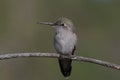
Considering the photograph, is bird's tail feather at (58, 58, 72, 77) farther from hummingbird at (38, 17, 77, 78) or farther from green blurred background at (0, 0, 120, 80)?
green blurred background at (0, 0, 120, 80)

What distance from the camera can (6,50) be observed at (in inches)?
664

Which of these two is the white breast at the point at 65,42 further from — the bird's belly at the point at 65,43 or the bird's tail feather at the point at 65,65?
the bird's tail feather at the point at 65,65

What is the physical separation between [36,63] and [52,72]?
2.61 feet

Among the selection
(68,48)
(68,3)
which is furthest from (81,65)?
(68,48)

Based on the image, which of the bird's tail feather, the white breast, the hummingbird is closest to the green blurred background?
the bird's tail feather

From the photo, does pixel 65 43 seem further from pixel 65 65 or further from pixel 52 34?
pixel 52 34

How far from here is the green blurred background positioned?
54.3 feet

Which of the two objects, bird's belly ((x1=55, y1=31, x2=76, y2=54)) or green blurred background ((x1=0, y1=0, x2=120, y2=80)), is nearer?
bird's belly ((x1=55, y1=31, x2=76, y2=54))

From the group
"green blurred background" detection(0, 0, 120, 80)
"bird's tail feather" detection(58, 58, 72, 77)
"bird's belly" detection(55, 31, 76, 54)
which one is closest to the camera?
"bird's belly" detection(55, 31, 76, 54)

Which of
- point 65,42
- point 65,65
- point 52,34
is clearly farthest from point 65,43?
point 52,34

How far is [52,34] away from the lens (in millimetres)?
17812

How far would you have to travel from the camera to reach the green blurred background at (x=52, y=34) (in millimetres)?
16562

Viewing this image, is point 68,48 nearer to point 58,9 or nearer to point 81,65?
point 81,65

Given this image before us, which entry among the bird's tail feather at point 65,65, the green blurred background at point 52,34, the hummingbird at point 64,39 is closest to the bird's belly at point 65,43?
the hummingbird at point 64,39
